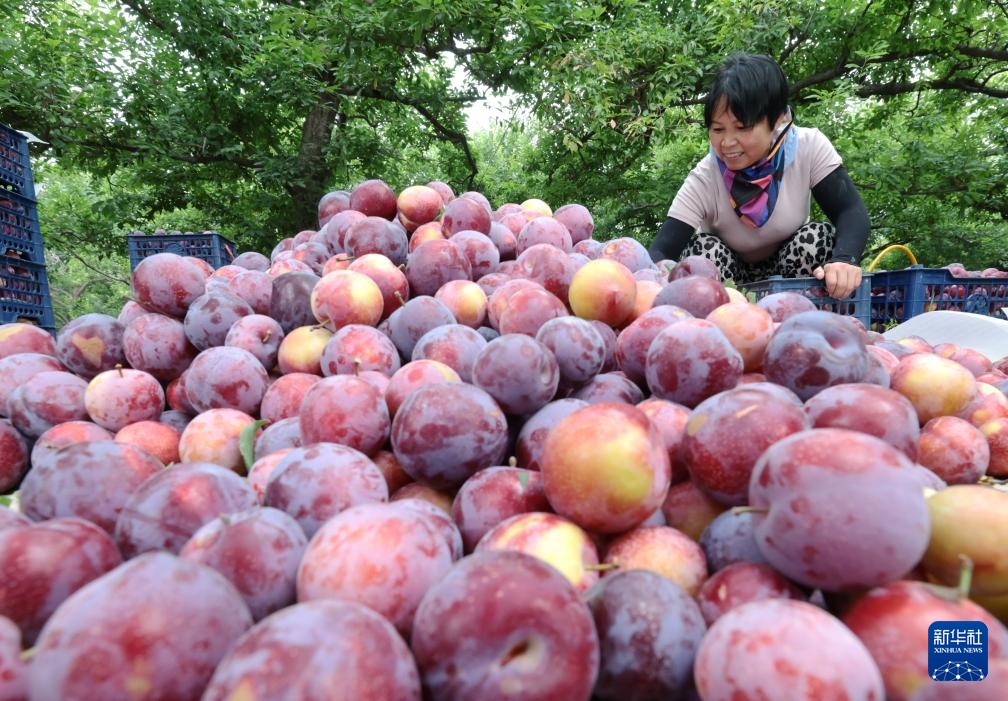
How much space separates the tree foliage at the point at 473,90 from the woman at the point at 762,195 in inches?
91.3

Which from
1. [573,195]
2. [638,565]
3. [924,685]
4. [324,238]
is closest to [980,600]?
[924,685]

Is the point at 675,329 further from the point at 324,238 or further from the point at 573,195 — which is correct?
the point at 573,195

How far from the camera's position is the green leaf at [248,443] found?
4.22 ft

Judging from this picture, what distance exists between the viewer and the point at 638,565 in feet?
2.91

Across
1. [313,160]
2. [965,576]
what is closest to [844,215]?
[965,576]

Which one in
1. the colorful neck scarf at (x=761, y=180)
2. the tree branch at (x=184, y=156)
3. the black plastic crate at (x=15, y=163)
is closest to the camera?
the colorful neck scarf at (x=761, y=180)

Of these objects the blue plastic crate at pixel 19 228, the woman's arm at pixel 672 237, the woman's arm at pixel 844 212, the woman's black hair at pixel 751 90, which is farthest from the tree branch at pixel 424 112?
the woman's arm at pixel 844 212

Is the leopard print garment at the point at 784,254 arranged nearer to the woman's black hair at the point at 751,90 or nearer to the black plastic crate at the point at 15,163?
the woman's black hair at the point at 751,90

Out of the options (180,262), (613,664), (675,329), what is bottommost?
(613,664)

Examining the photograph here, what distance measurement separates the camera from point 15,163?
372 centimetres

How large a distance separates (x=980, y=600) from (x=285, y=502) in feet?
3.54

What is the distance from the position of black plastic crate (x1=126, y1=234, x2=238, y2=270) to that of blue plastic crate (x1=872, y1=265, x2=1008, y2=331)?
5.08 m

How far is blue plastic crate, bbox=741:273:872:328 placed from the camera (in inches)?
103

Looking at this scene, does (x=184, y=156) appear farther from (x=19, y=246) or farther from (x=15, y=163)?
(x=19, y=246)
